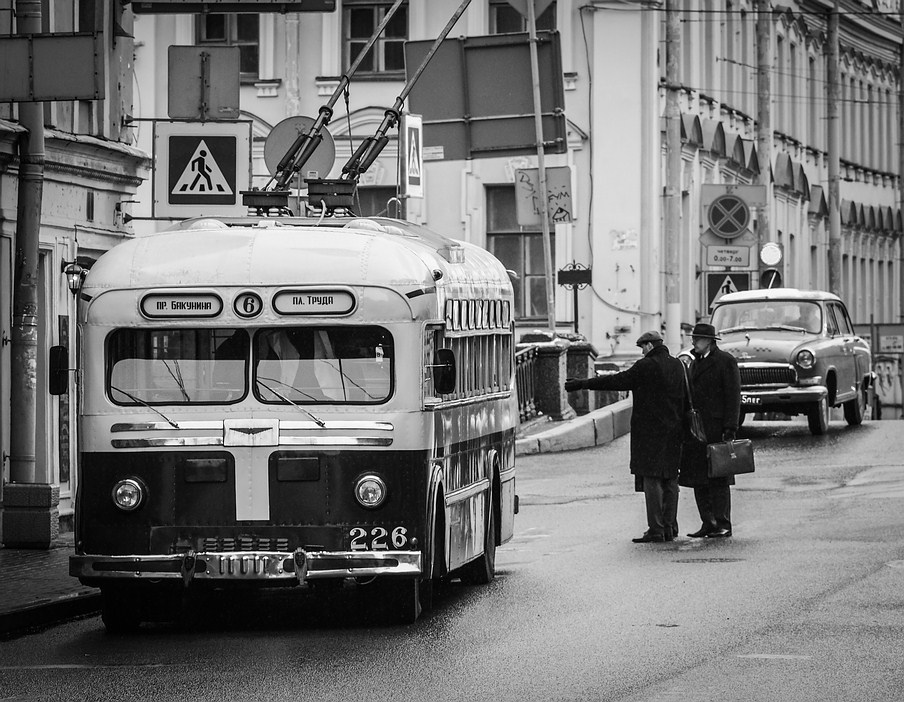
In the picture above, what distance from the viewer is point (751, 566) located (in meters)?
15.8

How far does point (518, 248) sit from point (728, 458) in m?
21.2

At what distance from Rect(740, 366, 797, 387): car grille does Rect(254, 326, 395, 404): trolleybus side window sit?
16327 mm

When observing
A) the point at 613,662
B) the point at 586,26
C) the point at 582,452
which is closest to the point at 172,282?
the point at 613,662

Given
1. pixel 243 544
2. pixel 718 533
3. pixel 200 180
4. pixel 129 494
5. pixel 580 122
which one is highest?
pixel 580 122

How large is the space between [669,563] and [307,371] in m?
4.29

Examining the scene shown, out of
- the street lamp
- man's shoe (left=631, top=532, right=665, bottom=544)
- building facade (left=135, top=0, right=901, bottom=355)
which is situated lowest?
man's shoe (left=631, top=532, right=665, bottom=544)

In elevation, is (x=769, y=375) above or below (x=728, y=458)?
above

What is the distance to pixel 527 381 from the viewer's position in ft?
103

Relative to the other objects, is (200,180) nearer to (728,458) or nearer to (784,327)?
(728,458)

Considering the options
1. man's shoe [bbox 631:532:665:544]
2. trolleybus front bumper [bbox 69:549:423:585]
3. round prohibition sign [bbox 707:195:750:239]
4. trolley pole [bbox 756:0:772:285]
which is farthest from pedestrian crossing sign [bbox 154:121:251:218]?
trolley pole [bbox 756:0:772:285]

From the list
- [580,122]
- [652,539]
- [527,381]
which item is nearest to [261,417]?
[652,539]

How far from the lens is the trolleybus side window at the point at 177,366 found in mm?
13039

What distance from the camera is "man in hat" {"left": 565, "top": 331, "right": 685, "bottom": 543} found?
1809 cm

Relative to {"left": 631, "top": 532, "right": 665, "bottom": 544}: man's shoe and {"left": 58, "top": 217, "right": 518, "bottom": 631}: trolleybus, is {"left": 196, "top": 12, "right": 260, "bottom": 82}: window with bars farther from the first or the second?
{"left": 58, "top": 217, "right": 518, "bottom": 631}: trolleybus
